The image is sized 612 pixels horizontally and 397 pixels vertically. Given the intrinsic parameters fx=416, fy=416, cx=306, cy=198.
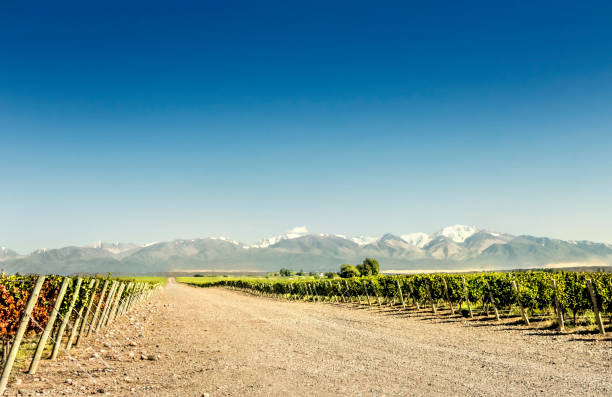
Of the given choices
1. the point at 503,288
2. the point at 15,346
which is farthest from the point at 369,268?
the point at 15,346

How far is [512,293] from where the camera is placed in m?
23.6

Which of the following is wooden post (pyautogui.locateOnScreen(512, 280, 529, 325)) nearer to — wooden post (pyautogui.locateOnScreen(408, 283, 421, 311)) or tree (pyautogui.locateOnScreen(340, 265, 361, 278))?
wooden post (pyautogui.locateOnScreen(408, 283, 421, 311))

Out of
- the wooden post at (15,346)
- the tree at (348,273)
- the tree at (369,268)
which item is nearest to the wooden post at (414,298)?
the wooden post at (15,346)

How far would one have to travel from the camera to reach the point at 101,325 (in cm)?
2084

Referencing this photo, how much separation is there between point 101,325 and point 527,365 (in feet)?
62.0

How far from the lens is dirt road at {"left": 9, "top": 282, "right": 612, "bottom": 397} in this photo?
9.77 m

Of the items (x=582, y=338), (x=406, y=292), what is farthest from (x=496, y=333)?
(x=406, y=292)

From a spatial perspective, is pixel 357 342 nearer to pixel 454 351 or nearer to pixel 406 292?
pixel 454 351

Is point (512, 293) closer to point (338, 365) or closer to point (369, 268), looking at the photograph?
point (338, 365)

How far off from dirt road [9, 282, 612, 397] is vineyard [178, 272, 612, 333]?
9.78ft

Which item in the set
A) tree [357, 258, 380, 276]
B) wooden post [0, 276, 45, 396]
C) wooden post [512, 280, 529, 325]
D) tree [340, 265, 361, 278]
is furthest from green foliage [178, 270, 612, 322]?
tree [357, 258, 380, 276]

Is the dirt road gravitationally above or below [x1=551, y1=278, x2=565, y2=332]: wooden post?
below

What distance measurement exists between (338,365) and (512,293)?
15.6 m

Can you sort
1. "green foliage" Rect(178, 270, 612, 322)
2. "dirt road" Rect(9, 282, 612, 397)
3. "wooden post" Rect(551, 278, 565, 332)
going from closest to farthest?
1. "dirt road" Rect(9, 282, 612, 397)
2. "wooden post" Rect(551, 278, 565, 332)
3. "green foliage" Rect(178, 270, 612, 322)
